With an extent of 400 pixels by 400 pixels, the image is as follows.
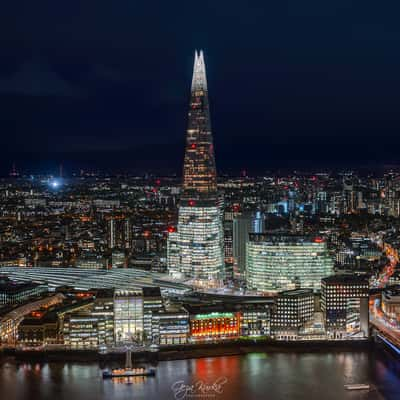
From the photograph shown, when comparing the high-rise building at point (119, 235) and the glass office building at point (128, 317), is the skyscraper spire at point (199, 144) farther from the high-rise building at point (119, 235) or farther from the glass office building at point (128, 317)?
the high-rise building at point (119, 235)

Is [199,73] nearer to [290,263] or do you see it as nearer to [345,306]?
[290,263]

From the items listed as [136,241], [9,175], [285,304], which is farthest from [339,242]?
[9,175]

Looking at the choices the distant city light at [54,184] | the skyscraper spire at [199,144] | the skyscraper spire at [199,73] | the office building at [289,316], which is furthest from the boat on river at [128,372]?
the distant city light at [54,184]

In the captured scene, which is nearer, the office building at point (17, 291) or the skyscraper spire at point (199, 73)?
the office building at point (17, 291)

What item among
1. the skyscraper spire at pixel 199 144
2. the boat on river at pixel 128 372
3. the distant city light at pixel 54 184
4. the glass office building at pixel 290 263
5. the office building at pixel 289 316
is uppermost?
the distant city light at pixel 54 184

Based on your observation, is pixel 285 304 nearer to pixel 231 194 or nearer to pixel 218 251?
pixel 218 251
